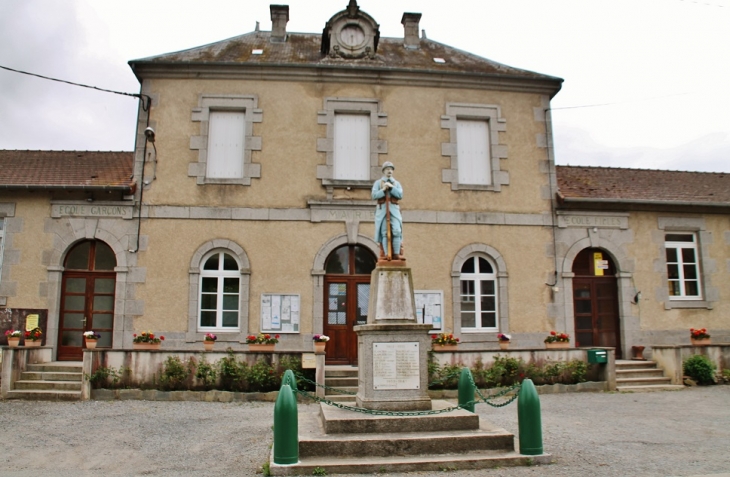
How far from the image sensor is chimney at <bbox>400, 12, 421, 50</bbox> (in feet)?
48.9

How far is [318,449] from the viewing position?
19.8ft

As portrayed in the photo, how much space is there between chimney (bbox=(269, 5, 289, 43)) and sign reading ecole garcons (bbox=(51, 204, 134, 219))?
5.49m

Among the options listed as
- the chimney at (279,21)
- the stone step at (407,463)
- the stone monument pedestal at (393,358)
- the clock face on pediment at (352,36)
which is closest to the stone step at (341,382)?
the stone monument pedestal at (393,358)

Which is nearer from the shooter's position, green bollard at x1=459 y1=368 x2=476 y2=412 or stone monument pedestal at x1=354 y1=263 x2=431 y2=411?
stone monument pedestal at x1=354 y1=263 x2=431 y2=411

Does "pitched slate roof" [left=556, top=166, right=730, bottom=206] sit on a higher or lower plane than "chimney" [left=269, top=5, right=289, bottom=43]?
lower

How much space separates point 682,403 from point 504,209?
509 centimetres

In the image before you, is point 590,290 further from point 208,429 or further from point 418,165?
point 208,429

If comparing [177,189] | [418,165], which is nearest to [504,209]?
[418,165]

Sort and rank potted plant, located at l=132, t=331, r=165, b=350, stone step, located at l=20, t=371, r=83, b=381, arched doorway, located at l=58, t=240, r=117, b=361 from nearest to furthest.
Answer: stone step, located at l=20, t=371, r=83, b=381, potted plant, located at l=132, t=331, r=165, b=350, arched doorway, located at l=58, t=240, r=117, b=361

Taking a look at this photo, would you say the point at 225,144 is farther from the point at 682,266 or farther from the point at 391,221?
the point at 682,266

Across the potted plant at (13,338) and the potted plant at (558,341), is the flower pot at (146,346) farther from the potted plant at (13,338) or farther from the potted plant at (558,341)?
the potted plant at (558,341)

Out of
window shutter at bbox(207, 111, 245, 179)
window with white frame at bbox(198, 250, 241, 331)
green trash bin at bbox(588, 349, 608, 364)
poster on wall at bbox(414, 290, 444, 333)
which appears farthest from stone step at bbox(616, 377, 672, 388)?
window shutter at bbox(207, 111, 245, 179)

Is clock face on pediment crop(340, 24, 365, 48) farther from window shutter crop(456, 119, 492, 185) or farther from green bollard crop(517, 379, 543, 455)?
green bollard crop(517, 379, 543, 455)

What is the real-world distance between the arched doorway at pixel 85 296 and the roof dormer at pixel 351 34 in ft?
21.5
